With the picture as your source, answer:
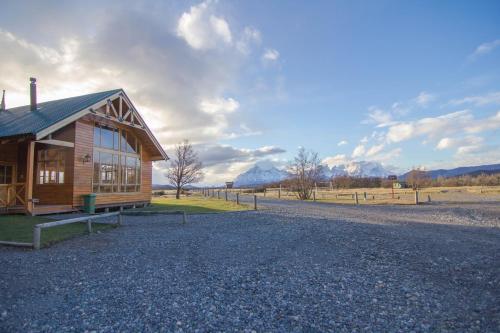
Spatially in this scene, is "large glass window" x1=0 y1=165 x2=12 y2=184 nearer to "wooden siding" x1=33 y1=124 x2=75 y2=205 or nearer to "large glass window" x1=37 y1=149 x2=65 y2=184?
"large glass window" x1=37 y1=149 x2=65 y2=184

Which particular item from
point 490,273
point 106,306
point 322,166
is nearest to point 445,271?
point 490,273

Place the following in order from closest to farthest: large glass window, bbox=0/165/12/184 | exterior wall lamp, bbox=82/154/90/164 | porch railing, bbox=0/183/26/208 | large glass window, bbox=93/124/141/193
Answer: porch railing, bbox=0/183/26/208
large glass window, bbox=0/165/12/184
exterior wall lamp, bbox=82/154/90/164
large glass window, bbox=93/124/141/193

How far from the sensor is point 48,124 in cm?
1269

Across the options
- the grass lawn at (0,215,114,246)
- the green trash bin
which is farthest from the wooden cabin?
the grass lawn at (0,215,114,246)

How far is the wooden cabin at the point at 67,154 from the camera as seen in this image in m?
13.2

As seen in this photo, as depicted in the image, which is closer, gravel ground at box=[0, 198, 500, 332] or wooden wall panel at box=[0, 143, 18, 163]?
gravel ground at box=[0, 198, 500, 332]

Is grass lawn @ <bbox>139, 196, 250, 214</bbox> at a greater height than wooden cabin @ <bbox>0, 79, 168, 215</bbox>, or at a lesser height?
lesser

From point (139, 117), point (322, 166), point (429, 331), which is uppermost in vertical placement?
point (139, 117)

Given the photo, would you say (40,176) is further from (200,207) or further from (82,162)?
(200,207)

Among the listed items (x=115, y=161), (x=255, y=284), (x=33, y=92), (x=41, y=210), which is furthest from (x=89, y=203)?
(x=255, y=284)

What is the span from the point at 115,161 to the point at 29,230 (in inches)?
326

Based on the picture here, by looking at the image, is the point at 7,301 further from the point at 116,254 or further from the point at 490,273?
the point at 490,273

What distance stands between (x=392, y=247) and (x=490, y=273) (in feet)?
7.61

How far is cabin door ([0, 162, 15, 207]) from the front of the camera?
1405 centimetres
